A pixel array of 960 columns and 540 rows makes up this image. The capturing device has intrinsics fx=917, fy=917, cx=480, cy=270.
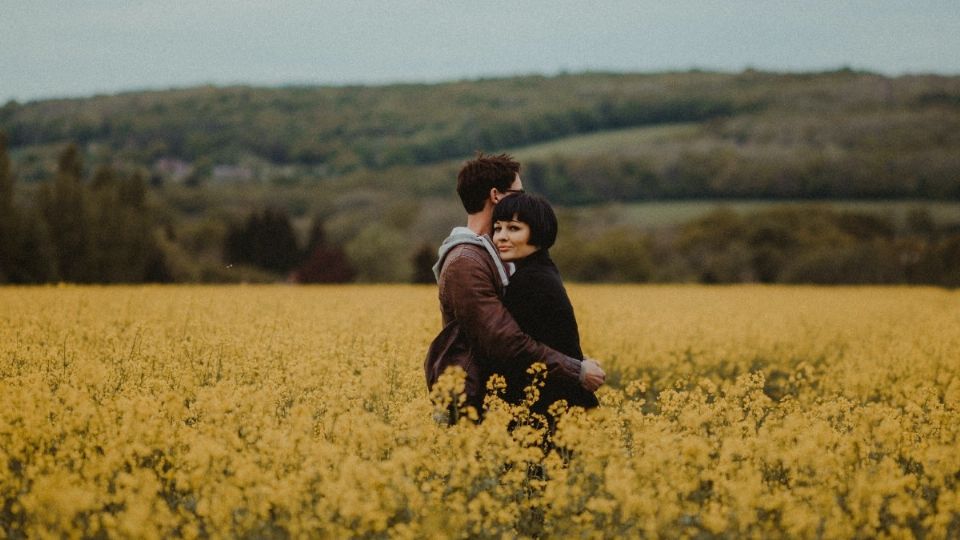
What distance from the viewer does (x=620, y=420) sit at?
5922 mm

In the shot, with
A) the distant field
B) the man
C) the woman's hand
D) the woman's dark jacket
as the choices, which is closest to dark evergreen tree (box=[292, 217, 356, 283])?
the distant field

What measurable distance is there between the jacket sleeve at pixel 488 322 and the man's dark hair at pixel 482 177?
0.44 metres

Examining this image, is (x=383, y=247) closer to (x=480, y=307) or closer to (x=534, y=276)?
(x=534, y=276)

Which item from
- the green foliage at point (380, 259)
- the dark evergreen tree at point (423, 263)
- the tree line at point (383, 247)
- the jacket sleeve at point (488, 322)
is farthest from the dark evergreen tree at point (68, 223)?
the jacket sleeve at point (488, 322)

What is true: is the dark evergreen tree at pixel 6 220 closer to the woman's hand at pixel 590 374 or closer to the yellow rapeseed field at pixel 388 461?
the yellow rapeseed field at pixel 388 461

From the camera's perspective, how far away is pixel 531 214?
5.27 meters

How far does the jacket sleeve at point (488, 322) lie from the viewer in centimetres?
516

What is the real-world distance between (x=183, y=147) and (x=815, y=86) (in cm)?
8534

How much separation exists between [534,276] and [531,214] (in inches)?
14.3

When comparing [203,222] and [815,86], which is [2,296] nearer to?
[203,222]

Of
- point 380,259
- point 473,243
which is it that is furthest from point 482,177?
point 380,259

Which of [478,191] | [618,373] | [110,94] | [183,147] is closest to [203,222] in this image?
Answer: [183,147]

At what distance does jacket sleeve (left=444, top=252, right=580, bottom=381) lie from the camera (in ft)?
16.9

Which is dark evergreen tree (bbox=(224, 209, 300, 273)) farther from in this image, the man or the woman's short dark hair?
the woman's short dark hair
